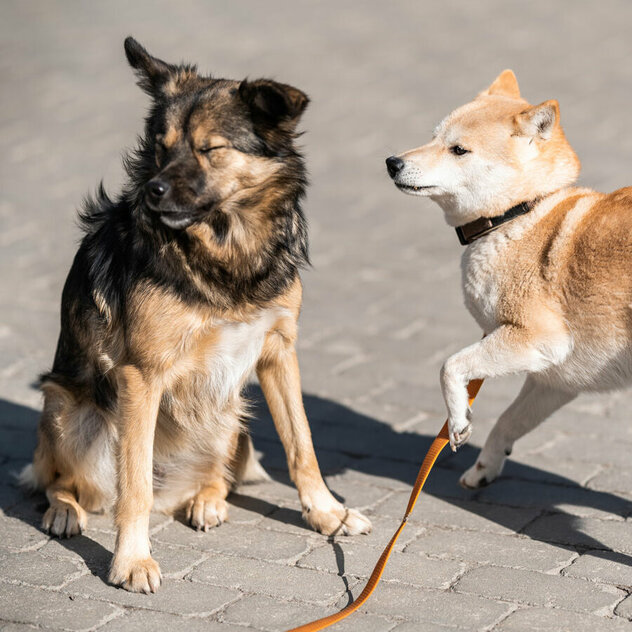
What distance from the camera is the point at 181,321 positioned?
3660mm

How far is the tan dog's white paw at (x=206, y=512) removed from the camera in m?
4.04

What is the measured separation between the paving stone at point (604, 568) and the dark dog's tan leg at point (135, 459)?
65.7 inches

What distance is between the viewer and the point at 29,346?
20.7ft

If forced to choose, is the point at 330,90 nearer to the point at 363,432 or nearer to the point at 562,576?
the point at 363,432

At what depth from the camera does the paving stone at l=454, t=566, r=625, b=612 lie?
10.9 feet

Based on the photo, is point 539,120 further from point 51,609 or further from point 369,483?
point 51,609

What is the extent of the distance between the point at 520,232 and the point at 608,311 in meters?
0.53

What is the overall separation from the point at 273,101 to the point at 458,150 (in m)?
0.94

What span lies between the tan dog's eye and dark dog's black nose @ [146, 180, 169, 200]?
1352 millimetres

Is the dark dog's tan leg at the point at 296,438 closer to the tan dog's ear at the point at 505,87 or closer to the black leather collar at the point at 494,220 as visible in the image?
the black leather collar at the point at 494,220

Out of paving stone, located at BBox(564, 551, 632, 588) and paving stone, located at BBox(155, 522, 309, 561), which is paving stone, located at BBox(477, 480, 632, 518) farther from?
paving stone, located at BBox(155, 522, 309, 561)

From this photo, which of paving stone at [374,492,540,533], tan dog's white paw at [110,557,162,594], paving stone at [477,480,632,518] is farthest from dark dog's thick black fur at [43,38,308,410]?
paving stone at [477,480,632,518]

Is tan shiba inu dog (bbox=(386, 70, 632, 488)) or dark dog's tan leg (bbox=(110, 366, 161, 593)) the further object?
tan shiba inu dog (bbox=(386, 70, 632, 488))

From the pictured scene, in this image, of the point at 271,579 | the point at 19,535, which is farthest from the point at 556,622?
the point at 19,535
